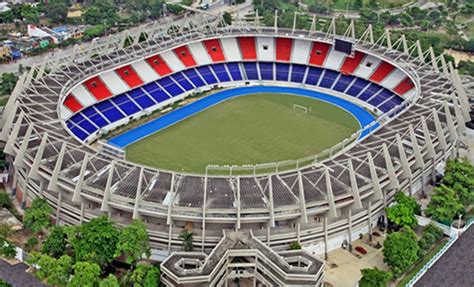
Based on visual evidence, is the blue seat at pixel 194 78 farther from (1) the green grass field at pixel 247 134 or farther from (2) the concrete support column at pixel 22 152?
(2) the concrete support column at pixel 22 152

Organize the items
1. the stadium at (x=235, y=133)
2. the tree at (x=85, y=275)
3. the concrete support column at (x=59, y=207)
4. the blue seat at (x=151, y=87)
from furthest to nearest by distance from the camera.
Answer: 1. the blue seat at (x=151, y=87)
2. the concrete support column at (x=59, y=207)
3. the stadium at (x=235, y=133)
4. the tree at (x=85, y=275)

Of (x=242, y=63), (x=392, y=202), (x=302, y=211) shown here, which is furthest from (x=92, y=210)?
(x=242, y=63)

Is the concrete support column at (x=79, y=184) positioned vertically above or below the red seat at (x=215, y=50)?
below

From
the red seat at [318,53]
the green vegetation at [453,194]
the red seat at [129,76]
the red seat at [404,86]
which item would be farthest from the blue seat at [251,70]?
the green vegetation at [453,194]

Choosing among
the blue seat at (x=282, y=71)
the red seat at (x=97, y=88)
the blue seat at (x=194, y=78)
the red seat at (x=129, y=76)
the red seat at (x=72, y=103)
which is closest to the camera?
the red seat at (x=72, y=103)

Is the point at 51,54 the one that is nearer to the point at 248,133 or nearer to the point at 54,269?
the point at 248,133

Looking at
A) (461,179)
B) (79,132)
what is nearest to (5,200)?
(79,132)
